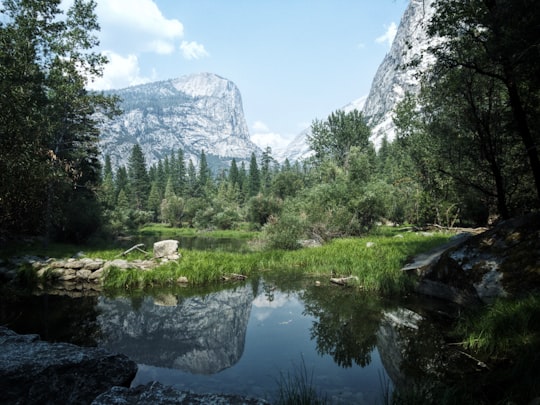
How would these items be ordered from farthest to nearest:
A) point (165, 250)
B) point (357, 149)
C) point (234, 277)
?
point (357, 149) < point (165, 250) < point (234, 277)

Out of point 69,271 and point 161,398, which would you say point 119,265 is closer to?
point 69,271

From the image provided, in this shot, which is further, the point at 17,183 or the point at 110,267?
the point at 110,267

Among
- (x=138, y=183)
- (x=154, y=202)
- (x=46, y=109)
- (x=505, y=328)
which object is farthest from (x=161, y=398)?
(x=138, y=183)

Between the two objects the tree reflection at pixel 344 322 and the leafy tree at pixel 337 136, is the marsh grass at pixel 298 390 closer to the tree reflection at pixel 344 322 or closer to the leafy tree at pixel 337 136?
the tree reflection at pixel 344 322

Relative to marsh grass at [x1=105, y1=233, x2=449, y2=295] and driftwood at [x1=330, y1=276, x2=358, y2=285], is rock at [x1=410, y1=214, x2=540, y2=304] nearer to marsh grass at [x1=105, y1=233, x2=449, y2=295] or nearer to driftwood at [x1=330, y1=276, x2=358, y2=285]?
marsh grass at [x1=105, y1=233, x2=449, y2=295]

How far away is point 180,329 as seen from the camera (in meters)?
9.32

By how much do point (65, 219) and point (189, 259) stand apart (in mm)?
13505

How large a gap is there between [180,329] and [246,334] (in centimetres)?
186

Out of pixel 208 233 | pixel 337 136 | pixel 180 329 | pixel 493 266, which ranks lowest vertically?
pixel 208 233

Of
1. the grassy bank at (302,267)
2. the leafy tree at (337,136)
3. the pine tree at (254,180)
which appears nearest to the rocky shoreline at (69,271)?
the grassy bank at (302,267)

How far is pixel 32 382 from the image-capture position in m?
4.34

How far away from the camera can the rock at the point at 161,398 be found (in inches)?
127

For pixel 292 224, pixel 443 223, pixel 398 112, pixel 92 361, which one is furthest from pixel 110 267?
pixel 398 112

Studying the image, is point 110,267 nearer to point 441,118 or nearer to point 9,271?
point 9,271
